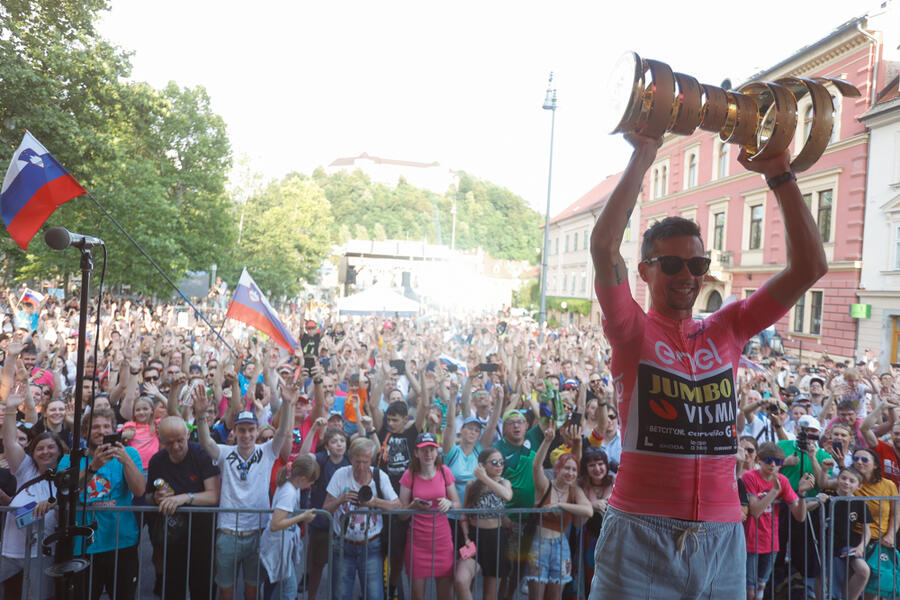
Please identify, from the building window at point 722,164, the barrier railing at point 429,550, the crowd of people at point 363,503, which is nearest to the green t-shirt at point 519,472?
the crowd of people at point 363,503

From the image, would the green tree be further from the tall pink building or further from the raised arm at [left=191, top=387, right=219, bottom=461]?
the raised arm at [left=191, top=387, right=219, bottom=461]

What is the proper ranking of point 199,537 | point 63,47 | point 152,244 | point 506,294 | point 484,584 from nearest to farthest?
point 199,537
point 484,584
point 63,47
point 152,244
point 506,294

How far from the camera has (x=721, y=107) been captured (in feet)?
5.65

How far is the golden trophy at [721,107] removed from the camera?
64.4 inches

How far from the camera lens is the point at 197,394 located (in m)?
5.03

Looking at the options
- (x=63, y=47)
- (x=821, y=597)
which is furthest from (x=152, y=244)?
(x=821, y=597)

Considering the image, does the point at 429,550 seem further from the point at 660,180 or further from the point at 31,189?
the point at 660,180

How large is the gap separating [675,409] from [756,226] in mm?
28812

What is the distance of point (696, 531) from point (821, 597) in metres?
4.26

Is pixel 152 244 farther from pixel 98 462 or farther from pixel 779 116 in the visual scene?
pixel 779 116

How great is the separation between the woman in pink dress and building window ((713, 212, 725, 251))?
28.3 metres

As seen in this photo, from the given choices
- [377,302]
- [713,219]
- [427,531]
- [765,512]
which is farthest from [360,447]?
[713,219]

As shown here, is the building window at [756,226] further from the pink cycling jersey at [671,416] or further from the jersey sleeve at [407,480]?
the pink cycling jersey at [671,416]

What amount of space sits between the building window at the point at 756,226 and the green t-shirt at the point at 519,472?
81.7ft
